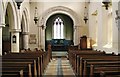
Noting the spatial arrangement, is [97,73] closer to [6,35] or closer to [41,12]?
[6,35]

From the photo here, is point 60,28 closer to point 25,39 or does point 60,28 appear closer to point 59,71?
point 25,39

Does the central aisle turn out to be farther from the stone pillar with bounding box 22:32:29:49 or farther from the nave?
the stone pillar with bounding box 22:32:29:49

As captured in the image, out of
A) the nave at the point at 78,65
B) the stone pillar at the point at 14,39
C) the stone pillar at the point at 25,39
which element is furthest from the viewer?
the stone pillar at the point at 25,39

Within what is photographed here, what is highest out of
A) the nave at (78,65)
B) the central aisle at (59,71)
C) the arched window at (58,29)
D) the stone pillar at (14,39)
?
the arched window at (58,29)

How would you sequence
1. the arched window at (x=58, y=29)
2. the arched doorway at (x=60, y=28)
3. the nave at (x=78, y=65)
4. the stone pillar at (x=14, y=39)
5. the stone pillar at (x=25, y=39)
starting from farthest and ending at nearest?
the arched window at (x=58, y=29) < the arched doorway at (x=60, y=28) < the stone pillar at (x=25, y=39) < the stone pillar at (x=14, y=39) < the nave at (x=78, y=65)

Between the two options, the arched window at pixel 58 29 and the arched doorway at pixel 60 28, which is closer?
the arched doorway at pixel 60 28

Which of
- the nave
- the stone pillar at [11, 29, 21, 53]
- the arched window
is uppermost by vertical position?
the arched window

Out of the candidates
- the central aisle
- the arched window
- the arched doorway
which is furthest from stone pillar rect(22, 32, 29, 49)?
the arched window

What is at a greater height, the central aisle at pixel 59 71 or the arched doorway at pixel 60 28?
the arched doorway at pixel 60 28

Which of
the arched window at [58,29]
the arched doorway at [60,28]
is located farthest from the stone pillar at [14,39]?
the arched window at [58,29]

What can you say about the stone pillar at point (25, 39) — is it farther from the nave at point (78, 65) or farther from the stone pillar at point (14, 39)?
the nave at point (78, 65)

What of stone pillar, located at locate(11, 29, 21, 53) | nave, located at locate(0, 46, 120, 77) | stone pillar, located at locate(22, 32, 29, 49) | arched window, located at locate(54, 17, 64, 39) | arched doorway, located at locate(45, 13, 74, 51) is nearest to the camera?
nave, located at locate(0, 46, 120, 77)

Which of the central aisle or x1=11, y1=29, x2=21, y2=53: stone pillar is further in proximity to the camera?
x1=11, y1=29, x2=21, y2=53: stone pillar

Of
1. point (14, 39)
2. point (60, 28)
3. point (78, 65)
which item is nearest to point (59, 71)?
point (78, 65)
